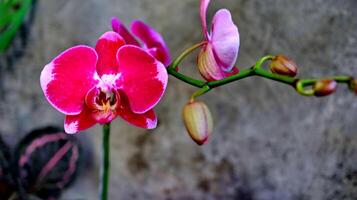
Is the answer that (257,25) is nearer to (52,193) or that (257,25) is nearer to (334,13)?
(334,13)

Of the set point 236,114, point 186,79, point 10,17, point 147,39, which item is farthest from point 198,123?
point 10,17

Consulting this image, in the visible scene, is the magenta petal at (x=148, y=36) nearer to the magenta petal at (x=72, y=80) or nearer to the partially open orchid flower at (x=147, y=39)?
the partially open orchid flower at (x=147, y=39)

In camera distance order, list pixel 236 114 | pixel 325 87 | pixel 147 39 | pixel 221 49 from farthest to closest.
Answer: pixel 236 114, pixel 147 39, pixel 221 49, pixel 325 87

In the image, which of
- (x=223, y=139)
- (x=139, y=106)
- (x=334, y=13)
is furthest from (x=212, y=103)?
(x=139, y=106)

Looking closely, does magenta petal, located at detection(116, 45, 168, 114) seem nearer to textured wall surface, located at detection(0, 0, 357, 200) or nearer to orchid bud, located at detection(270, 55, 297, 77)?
orchid bud, located at detection(270, 55, 297, 77)

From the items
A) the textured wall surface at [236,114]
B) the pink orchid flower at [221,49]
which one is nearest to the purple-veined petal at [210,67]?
the pink orchid flower at [221,49]

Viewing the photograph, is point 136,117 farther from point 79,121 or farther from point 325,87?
point 325,87

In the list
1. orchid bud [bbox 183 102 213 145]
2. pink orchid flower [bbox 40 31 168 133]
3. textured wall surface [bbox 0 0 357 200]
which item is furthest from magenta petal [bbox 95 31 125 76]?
textured wall surface [bbox 0 0 357 200]
